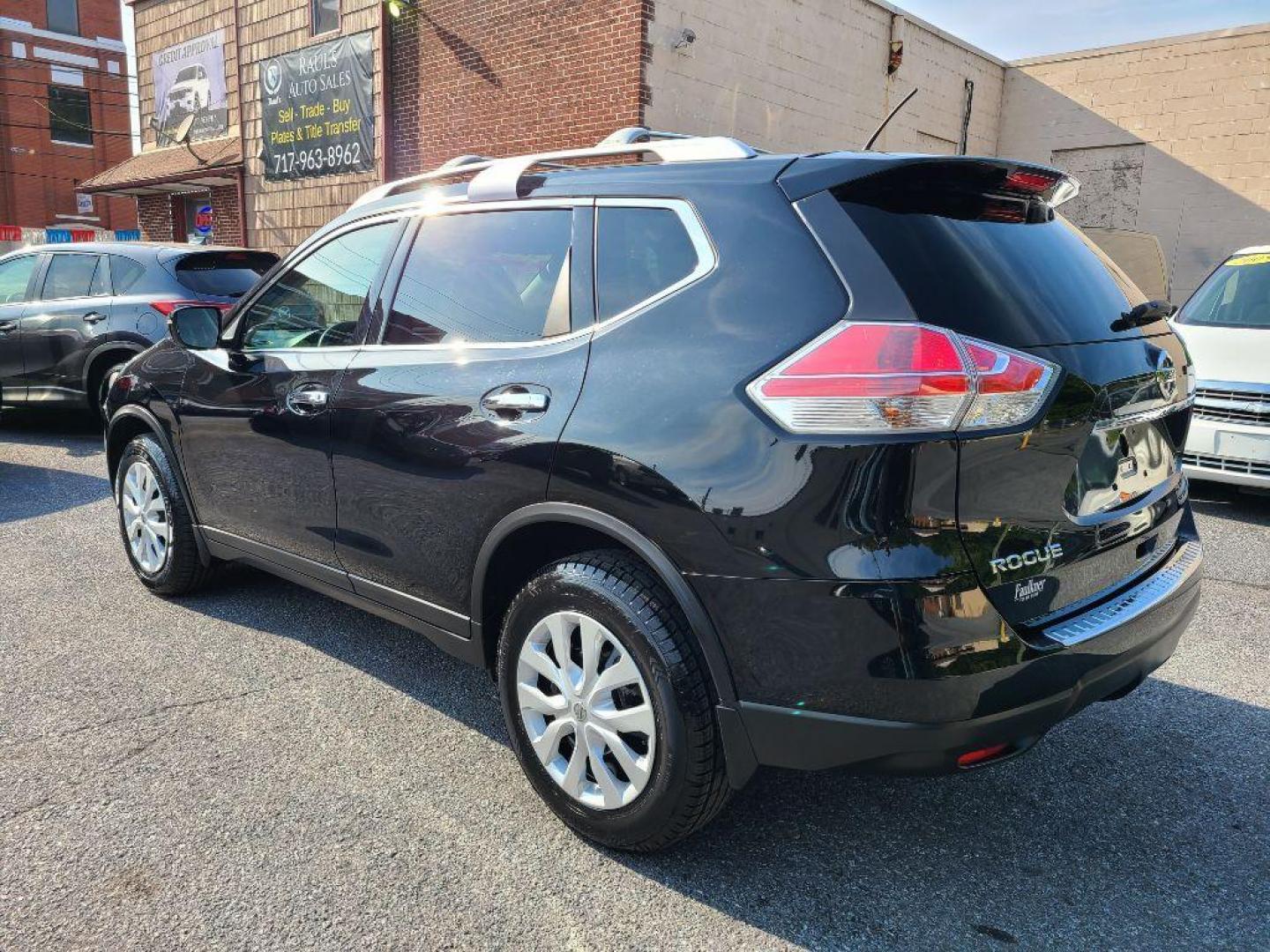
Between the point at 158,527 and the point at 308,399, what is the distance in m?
1.56

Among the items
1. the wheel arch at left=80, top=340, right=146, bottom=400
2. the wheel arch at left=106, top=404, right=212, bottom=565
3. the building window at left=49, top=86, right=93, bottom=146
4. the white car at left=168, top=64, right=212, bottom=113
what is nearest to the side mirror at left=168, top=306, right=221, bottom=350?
the wheel arch at left=106, top=404, right=212, bottom=565

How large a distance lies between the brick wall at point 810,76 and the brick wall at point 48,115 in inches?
1275

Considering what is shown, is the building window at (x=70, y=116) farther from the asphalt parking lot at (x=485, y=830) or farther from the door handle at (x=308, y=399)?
the door handle at (x=308, y=399)

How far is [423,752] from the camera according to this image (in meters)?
3.13

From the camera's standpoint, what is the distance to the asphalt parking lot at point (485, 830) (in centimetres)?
231

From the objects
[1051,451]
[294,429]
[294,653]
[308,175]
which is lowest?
[294,653]

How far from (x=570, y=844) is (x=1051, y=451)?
163 cm

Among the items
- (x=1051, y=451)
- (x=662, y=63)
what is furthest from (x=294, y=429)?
(x=662, y=63)

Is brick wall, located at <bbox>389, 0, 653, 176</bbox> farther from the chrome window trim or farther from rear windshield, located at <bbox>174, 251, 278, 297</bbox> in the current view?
the chrome window trim

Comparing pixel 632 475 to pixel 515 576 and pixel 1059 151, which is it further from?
pixel 1059 151

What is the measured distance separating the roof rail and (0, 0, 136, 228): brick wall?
3904 cm

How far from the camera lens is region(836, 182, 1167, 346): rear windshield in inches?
85.2

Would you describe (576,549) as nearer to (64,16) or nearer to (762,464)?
(762,464)

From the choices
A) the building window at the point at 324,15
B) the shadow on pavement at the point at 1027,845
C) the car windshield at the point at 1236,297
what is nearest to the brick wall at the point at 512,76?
the building window at the point at 324,15
